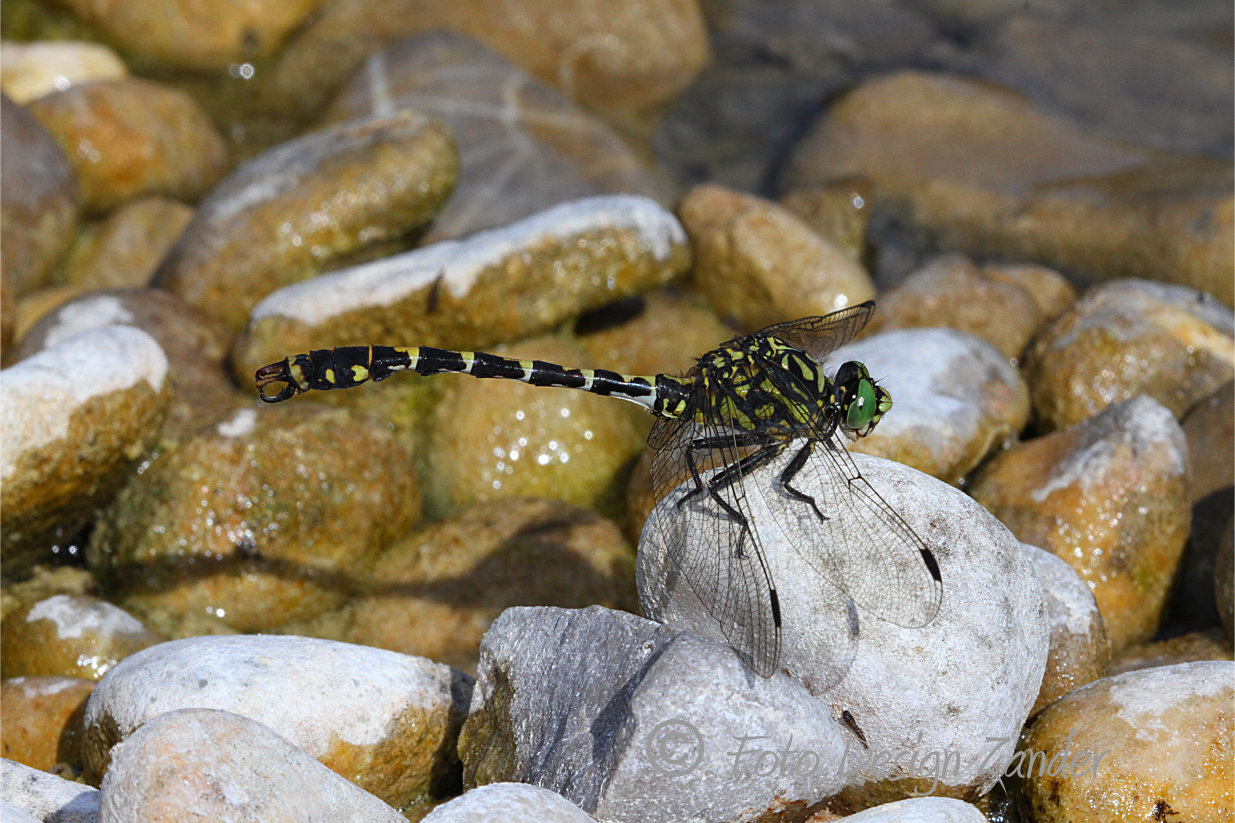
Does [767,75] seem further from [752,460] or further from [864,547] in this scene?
[864,547]

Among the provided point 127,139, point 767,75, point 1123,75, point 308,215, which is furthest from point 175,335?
point 1123,75

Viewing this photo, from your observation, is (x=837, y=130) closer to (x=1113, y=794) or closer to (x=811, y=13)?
(x=811, y=13)

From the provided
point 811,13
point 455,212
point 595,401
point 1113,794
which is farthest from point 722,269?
point 811,13

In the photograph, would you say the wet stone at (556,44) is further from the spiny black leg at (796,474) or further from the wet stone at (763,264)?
the spiny black leg at (796,474)

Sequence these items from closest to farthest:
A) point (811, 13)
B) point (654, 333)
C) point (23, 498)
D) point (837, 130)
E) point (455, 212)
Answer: point (23, 498), point (654, 333), point (455, 212), point (837, 130), point (811, 13)

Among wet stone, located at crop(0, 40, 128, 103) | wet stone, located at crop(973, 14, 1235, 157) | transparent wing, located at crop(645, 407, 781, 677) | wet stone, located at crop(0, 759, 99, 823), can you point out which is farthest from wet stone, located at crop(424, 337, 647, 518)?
wet stone, located at crop(973, 14, 1235, 157)
